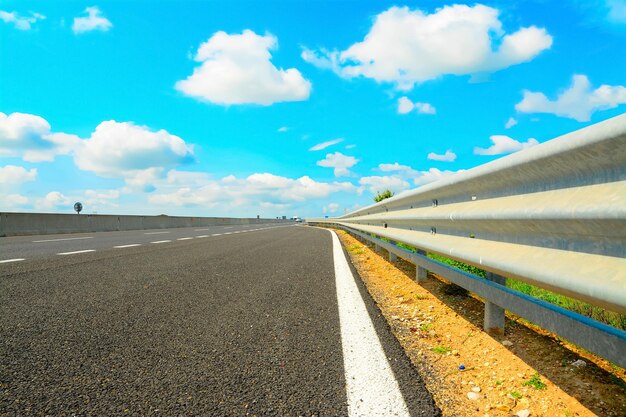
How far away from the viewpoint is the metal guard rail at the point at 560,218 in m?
1.67

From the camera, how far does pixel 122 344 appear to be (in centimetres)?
282

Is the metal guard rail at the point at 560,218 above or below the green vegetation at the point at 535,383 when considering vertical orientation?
above

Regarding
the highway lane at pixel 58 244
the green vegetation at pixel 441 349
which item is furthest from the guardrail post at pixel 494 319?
the highway lane at pixel 58 244

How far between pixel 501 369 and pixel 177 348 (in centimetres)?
204

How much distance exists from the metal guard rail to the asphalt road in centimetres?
87

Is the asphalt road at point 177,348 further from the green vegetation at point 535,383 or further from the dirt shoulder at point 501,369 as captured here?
the green vegetation at point 535,383

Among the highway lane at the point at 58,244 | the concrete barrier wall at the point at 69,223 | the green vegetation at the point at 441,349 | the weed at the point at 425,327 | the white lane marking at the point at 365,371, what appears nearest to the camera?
the white lane marking at the point at 365,371

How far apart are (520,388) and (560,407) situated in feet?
0.77

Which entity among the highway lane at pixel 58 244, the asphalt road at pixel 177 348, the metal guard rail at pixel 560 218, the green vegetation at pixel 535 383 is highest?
the metal guard rail at pixel 560 218

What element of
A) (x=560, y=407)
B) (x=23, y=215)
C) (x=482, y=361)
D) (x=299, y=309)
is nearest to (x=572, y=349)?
(x=482, y=361)

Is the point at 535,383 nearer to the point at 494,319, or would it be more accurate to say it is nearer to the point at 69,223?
the point at 494,319

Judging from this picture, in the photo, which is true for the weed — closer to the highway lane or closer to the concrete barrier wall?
the highway lane

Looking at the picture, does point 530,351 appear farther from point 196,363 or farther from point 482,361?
point 196,363

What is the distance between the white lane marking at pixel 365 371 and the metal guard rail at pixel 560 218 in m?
0.86
